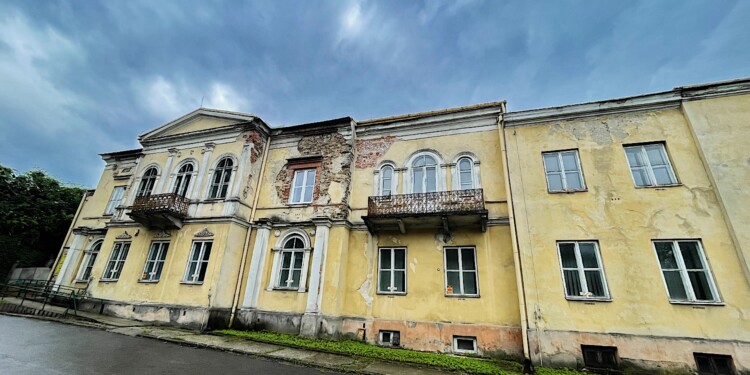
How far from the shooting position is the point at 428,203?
35.9 ft

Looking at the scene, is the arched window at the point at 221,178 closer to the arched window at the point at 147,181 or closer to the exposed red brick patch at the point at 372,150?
the arched window at the point at 147,181

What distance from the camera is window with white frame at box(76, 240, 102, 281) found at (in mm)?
15708

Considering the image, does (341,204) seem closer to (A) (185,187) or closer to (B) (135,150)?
(A) (185,187)

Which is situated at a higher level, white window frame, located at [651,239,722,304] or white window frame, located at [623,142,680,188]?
white window frame, located at [623,142,680,188]

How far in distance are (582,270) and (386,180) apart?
24.2 ft

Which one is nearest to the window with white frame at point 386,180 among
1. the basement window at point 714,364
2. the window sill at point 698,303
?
the window sill at point 698,303

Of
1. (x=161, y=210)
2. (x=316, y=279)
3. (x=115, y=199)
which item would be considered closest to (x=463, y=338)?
(x=316, y=279)

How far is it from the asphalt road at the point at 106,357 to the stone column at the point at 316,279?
8.69ft

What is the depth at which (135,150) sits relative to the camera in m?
18.2

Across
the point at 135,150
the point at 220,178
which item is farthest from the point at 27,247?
the point at 220,178

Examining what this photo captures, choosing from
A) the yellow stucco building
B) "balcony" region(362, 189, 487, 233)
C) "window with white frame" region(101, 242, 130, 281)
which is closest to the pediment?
the yellow stucco building

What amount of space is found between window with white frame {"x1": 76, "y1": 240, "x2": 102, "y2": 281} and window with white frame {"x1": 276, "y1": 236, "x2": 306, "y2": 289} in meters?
11.3

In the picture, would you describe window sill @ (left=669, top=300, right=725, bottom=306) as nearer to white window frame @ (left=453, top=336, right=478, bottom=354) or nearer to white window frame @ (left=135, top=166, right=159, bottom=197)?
white window frame @ (left=453, top=336, right=478, bottom=354)

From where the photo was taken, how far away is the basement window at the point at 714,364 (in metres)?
7.32
